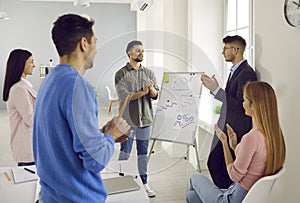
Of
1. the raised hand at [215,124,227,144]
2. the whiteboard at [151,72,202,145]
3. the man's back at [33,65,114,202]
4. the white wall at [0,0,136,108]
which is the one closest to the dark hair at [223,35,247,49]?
the whiteboard at [151,72,202,145]

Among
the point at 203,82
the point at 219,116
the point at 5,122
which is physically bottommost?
the point at 5,122

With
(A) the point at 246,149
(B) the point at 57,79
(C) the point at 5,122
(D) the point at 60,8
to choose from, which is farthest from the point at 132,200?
(D) the point at 60,8

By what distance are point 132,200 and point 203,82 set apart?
993 millimetres

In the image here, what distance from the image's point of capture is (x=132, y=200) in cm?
163

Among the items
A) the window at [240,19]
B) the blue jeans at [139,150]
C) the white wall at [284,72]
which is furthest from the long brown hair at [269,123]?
the window at [240,19]

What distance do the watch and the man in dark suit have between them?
1.74ft

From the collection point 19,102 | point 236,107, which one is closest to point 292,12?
point 236,107

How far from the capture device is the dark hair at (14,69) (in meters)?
2.45

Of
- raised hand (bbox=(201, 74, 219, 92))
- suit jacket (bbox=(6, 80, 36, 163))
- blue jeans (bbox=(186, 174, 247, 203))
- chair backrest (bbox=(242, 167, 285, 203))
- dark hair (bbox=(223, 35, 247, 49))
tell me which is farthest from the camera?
dark hair (bbox=(223, 35, 247, 49))

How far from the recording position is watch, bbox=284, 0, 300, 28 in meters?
1.92

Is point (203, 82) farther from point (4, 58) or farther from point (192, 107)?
point (4, 58)

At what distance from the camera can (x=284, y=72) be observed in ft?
7.04

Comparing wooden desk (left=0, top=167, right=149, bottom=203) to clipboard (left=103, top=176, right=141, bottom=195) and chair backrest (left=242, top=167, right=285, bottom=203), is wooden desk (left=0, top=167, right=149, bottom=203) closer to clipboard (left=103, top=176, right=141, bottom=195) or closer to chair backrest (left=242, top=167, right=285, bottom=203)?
clipboard (left=103, top=176, right=141, bottom=195)

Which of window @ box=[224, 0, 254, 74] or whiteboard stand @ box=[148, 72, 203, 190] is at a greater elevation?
window @ box=[224, 0, 254, 74]
